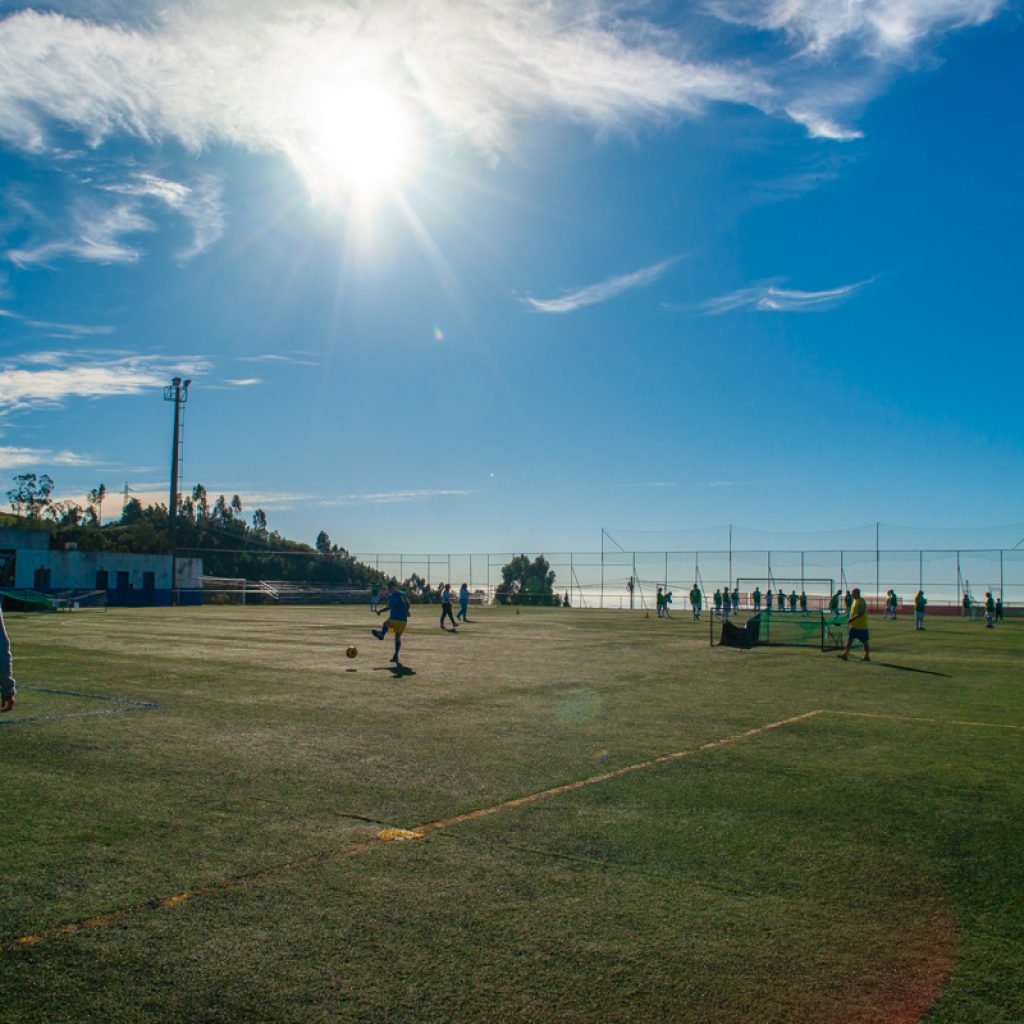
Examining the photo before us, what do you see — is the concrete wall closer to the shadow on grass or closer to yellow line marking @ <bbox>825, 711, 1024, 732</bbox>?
the shadow on grass

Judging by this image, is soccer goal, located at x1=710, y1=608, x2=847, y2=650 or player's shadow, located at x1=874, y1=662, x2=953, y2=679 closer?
player's shadow, located at x1=874, y1=662, x2=953, y2=679

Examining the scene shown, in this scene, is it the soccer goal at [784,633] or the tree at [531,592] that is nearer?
the soccer goal at [784,633]

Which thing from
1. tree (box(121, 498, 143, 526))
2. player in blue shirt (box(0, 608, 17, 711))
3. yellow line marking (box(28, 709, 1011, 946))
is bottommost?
yellow line marking (box(28, 709, 1011, 946))

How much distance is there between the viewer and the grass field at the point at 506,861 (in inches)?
170

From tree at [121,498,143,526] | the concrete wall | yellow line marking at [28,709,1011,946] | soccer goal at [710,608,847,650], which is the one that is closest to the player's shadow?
soccer goal at [710,608,847,650]

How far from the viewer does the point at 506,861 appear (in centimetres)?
621

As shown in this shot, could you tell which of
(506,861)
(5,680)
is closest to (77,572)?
(5,680)

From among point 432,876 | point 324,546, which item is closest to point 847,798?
point 432,876

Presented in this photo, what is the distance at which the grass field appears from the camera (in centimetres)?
433

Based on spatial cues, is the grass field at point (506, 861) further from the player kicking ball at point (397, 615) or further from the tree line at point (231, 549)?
the tree line at point (231, 549)

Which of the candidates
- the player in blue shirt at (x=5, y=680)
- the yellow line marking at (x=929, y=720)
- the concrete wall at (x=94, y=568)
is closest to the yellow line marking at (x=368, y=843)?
the yellow line marking at (x=929, y=720)

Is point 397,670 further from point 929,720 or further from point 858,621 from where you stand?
point 858,621

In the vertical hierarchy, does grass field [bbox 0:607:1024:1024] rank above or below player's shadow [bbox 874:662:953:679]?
below

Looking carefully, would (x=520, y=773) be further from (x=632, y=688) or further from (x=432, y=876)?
(x=632, y=688)
